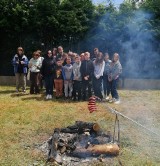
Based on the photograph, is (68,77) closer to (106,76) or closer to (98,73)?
(98,73)

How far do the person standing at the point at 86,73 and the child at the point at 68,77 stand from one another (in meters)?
0.53

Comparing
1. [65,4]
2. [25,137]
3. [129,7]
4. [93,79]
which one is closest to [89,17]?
[65,4]

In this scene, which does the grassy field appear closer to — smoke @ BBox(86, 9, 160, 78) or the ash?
the ash

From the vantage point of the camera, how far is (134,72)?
56.4ft

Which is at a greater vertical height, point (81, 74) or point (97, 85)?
point (81, 74)

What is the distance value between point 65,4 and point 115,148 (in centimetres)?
1103

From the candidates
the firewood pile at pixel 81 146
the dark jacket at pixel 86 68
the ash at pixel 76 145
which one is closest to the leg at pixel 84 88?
the dark jacket at pixel 86 68

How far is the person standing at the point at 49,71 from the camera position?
13.2 meters

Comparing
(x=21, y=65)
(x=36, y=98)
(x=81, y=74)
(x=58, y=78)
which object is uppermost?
(x=21, y=65)

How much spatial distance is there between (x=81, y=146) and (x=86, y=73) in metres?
5.32

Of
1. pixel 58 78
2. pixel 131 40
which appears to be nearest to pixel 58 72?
pixel 58 78

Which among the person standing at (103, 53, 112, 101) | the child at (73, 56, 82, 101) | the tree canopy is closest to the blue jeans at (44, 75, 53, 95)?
the child at (73, 56, 82, 101)

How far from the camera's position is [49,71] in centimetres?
1328

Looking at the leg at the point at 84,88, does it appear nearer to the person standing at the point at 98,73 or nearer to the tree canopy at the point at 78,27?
the person standing at the point at 98,73
